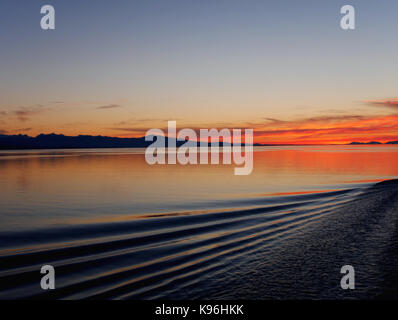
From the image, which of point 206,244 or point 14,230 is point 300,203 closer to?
point 206,244

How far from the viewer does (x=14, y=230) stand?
686 inches

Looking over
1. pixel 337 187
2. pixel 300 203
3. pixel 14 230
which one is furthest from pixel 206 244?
pixel 337 187

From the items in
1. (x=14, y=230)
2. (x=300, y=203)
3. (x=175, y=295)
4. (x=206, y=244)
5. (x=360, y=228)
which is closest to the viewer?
(x=175, y=295)

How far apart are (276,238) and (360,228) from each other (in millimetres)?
4500

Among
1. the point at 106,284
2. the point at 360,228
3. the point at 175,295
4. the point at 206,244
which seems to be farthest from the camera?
the point at 360,228

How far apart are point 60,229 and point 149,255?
7.15 m

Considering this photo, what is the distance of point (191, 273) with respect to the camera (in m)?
10.9

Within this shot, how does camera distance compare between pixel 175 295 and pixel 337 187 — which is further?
pixel 337 187

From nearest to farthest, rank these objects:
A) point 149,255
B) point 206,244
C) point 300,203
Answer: point 149,255, point 206,244, point 300,203

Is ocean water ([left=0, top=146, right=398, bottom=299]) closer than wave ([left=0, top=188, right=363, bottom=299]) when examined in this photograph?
No

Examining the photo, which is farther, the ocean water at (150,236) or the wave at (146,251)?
the ocean water at (150,236)

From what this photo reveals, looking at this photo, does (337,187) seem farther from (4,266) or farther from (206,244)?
(4,266)

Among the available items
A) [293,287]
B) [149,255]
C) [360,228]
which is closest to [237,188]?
[360,228]

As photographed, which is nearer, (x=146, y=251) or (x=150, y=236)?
(x=146, y=251)
